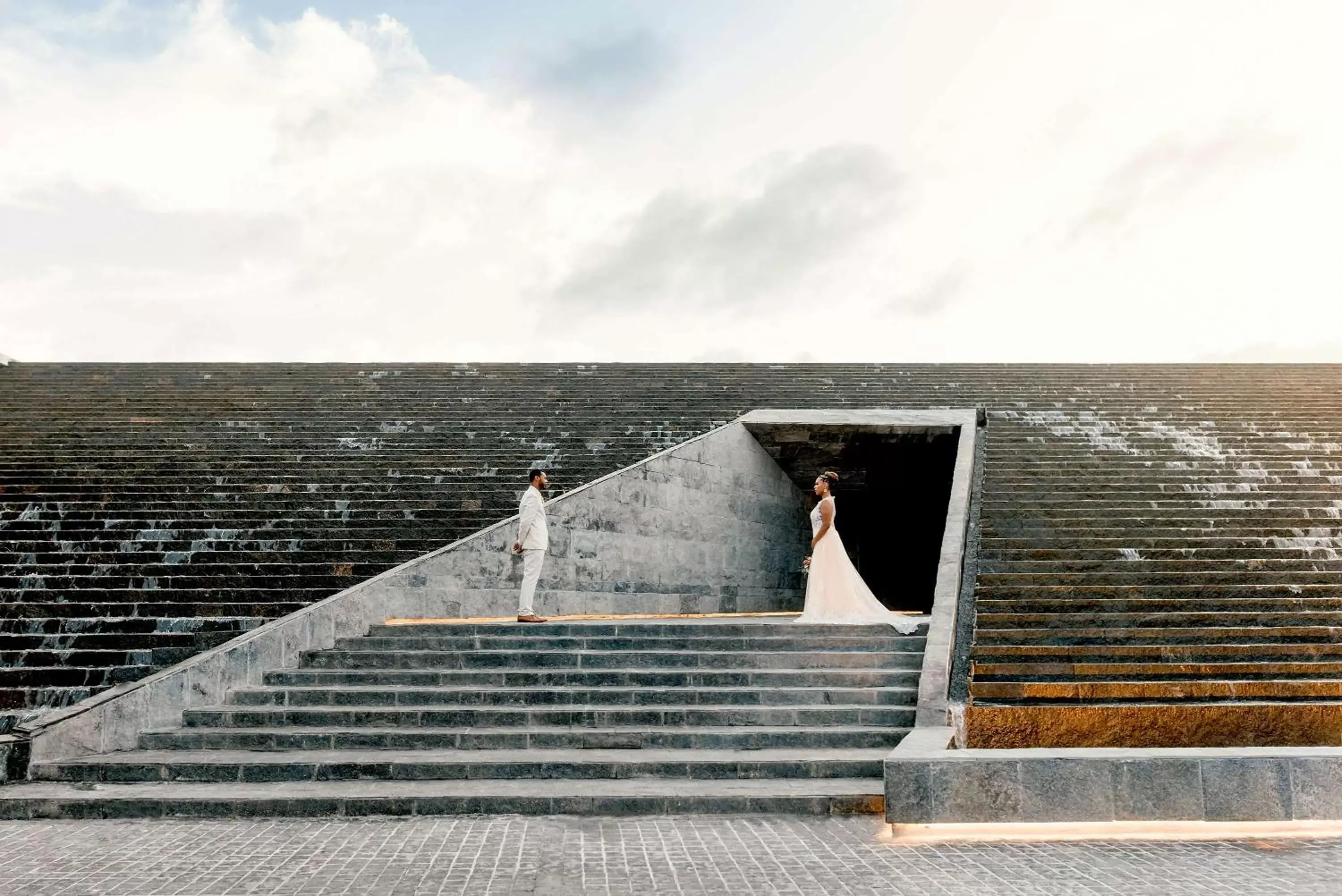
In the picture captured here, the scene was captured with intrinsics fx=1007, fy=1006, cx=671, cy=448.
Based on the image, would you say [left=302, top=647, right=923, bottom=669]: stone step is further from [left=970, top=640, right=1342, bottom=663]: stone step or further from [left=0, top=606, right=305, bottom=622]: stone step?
[left=0, top=606, right=305, bottom=622]: stone step

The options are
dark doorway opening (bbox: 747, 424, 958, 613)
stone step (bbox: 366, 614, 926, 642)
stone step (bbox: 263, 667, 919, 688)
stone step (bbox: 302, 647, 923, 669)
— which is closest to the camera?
stone step (bbox: 263, 667, 919, 688)

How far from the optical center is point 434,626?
911 cm

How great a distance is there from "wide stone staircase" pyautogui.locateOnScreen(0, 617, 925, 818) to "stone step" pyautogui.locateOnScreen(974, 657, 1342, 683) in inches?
29.3

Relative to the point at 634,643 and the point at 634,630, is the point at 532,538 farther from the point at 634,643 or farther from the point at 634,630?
the point at 634,643

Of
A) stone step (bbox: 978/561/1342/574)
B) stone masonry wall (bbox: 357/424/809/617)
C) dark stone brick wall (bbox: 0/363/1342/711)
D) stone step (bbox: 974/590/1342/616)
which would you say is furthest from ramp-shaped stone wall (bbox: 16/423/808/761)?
stone step (bbox: 974/590/1342/616)

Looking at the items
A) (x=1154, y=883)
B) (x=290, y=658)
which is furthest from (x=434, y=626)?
(x=1154, y=883)

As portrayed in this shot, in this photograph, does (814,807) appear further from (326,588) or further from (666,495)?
(666,495)

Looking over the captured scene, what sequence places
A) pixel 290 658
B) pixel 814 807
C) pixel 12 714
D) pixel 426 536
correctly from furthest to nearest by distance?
pixel 426 536
pixel 290 658
pixel 12 714
pixel 814 807

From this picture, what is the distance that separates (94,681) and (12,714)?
59 centimetres

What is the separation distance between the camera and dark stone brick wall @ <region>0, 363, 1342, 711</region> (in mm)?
9094

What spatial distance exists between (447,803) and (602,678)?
2213 mm

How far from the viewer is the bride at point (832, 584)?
9250 millimetres

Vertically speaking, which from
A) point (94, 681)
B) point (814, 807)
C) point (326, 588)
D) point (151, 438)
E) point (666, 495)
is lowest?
point (814, 807)

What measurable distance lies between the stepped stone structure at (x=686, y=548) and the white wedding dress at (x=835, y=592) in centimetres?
71
